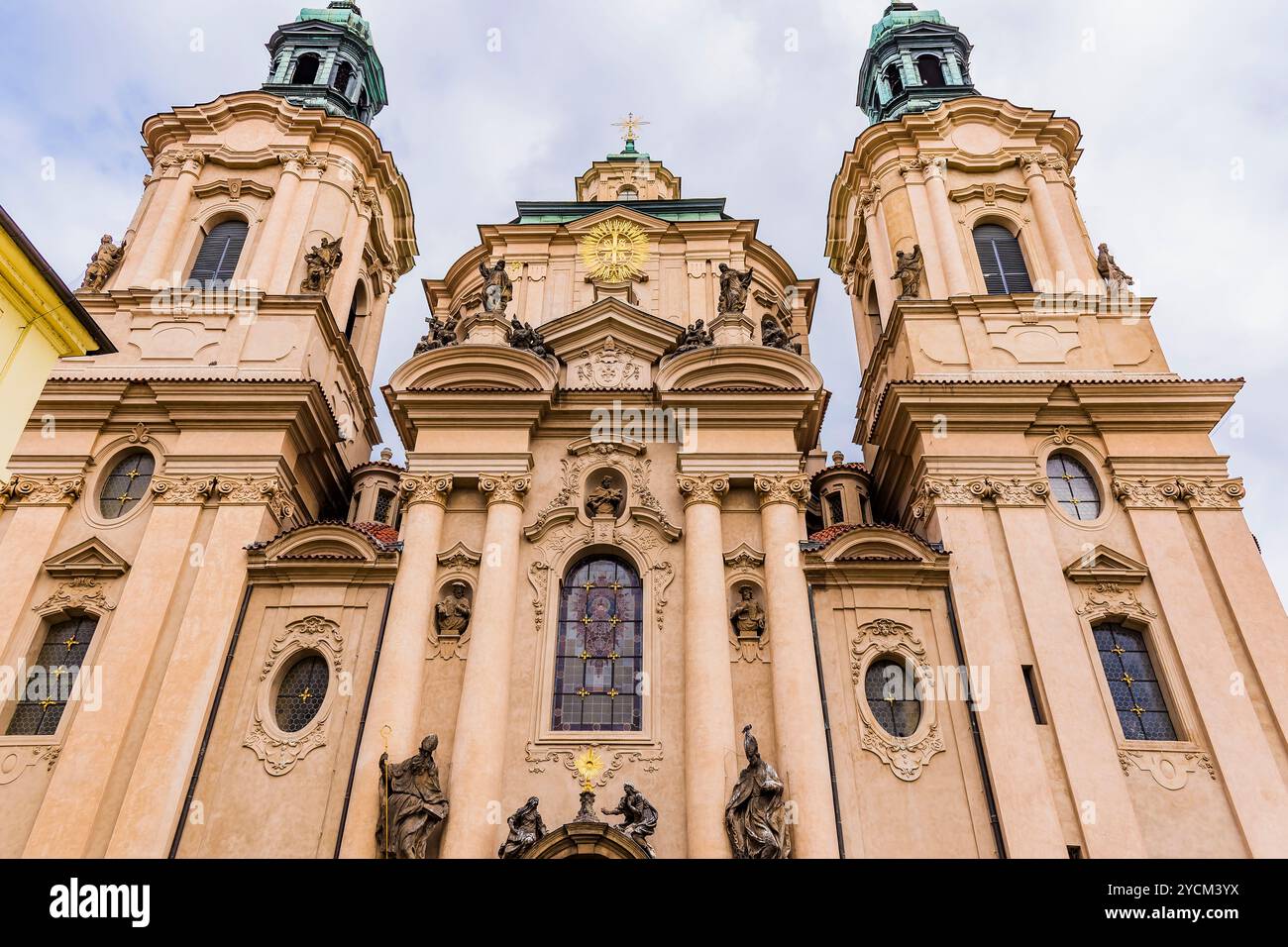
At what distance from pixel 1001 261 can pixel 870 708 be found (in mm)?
11236

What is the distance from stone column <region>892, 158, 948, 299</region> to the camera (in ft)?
68.8

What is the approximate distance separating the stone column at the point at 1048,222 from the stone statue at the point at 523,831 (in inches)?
580

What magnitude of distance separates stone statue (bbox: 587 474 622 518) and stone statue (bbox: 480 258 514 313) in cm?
462

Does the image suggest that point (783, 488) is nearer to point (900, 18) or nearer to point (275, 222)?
point (275, 222)

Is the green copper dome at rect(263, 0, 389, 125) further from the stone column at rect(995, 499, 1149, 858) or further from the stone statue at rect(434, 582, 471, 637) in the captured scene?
the stone column at rect(995, 499, 1149, 858)

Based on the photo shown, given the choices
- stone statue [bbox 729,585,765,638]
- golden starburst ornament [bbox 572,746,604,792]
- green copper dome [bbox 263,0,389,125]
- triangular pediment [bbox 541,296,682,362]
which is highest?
green copper dome [bbox 263,0,389,125]

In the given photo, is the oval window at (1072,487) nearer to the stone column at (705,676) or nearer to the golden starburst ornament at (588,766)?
the stone column at (705,676)

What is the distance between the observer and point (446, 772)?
1392 centimetres

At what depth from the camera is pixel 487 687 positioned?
14422 mm

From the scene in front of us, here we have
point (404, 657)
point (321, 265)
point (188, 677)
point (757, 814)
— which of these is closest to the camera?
point (757, 814)

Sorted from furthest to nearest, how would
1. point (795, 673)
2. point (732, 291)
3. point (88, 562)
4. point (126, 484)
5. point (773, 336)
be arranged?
point (732, 291), point (773, 336), point (126, 484), point (88, 562), point (795, 673)

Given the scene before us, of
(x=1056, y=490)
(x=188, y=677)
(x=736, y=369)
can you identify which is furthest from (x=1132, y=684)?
(x=188, y=677)

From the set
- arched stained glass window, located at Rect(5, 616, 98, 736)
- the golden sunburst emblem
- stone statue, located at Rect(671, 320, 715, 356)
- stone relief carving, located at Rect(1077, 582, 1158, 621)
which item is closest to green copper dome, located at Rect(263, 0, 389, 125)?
the golden sunburst emblem

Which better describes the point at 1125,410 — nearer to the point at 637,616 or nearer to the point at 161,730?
the point at 637,616
